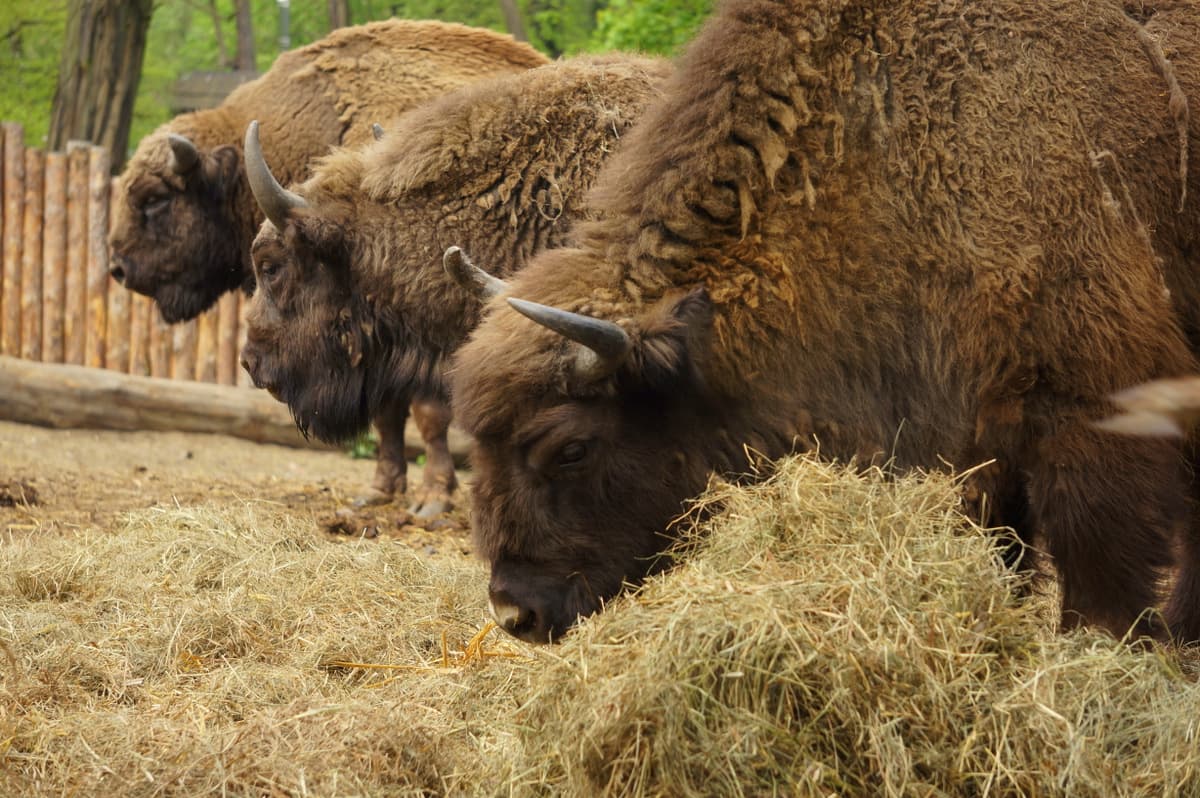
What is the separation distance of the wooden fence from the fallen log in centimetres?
72

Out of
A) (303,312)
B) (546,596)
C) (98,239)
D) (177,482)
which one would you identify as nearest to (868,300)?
(546,596)

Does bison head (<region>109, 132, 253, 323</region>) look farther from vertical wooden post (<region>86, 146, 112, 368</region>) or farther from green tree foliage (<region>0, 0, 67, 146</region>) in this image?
green tree foliage (<region>0, 0, 67, 146</region>)

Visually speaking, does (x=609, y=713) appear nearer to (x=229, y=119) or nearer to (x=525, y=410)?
(x=525, y=410)

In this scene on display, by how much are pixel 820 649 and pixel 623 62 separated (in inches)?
159

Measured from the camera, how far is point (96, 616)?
201 inches

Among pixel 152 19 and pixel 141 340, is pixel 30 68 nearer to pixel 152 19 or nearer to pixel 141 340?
pixel 152 19

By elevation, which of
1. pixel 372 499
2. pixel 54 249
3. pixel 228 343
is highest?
pixel 372 499

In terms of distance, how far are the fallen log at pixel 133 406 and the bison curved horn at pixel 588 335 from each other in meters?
7.18

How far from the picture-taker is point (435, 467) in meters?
8.33

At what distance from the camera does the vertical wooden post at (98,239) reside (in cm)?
1194

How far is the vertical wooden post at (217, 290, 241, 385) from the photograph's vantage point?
11.4m

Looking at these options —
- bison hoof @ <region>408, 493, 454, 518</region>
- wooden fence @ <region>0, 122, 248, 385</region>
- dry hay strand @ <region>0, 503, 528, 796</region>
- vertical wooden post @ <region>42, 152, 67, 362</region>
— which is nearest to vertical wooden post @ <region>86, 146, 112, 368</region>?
wooden fence @ <region>0, 122, 248, 385</region>

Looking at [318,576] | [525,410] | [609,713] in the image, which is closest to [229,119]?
[318,576]

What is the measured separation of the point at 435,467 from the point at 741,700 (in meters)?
5.59
